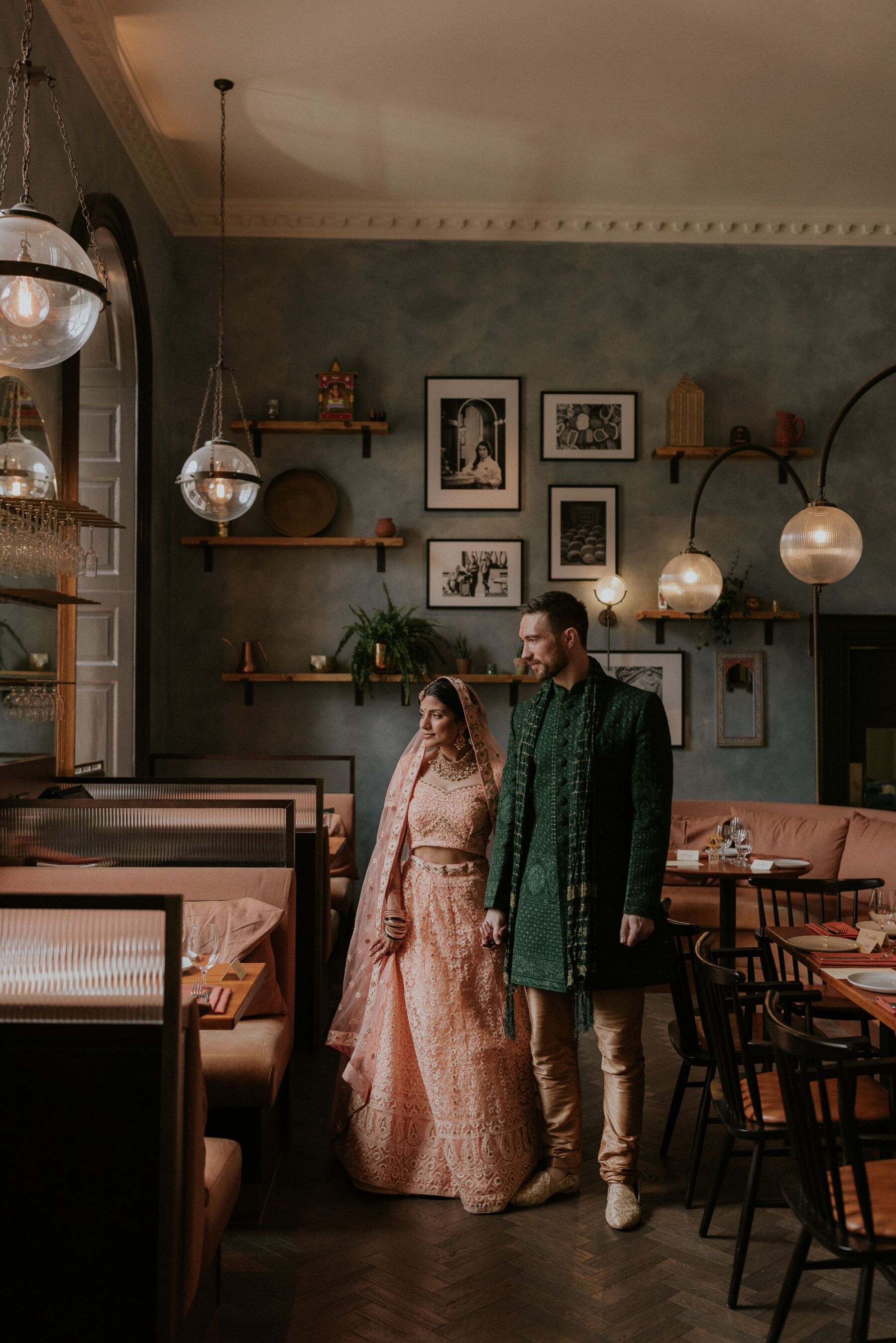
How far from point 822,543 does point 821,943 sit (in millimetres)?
1884

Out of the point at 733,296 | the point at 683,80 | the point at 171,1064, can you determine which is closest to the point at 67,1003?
the point at 171,1064

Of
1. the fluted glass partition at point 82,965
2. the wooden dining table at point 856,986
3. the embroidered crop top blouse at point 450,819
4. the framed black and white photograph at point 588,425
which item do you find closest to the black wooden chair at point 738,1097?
the wooden dining table at point 856,986

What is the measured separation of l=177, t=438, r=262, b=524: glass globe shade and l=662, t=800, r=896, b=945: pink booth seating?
315 centimetres

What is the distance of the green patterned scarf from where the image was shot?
9.91ft

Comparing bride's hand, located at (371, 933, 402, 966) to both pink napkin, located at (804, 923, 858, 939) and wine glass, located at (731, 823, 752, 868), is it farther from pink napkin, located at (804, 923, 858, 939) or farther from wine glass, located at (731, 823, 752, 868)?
wine glass, located at (731, 823, 752, 868)

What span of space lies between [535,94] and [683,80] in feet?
2.62

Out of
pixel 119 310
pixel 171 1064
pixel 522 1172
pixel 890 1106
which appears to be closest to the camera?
pixel 171 1064

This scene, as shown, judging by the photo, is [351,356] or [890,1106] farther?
[351,356]

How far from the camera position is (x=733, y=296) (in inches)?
286

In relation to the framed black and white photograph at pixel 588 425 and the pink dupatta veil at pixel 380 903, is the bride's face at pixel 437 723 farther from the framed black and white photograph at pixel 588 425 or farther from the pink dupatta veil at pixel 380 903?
the framed black and white photograph at pixel 588 425

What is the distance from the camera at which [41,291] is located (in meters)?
2.52

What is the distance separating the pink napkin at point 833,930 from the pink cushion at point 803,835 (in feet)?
7.26

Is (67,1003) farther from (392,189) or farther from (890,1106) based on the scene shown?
(392,189)

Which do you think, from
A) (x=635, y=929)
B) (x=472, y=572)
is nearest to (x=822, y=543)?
(x=635, y=929)
